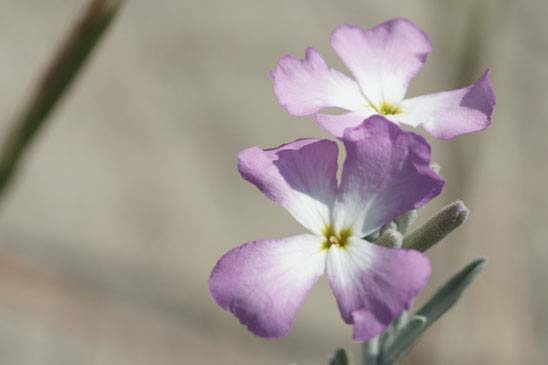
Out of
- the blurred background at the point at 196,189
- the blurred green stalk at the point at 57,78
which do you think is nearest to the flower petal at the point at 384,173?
the blurred green stalk at the point at 57,78

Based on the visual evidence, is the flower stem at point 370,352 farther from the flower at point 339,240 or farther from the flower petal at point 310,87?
the flower petal at point 310,87

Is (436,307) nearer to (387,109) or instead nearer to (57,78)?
(387,109)

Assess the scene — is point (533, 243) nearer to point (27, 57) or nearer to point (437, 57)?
point (437, 57)

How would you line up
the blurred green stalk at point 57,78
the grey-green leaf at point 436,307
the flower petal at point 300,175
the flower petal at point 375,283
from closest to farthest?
the flower petal at point 375,283
the flower petal at point 300,175
the grey-green leaf at point 436,307
the blurred green stalk at point 57,78

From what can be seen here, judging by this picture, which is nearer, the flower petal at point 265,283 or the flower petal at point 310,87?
the flower petal at point 265,283

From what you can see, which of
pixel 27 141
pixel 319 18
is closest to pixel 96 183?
pixel 319 18

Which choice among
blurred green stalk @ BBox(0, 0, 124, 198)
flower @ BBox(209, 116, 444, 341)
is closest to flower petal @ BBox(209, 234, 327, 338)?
flower @ BBox(209, 116, 444, 341)

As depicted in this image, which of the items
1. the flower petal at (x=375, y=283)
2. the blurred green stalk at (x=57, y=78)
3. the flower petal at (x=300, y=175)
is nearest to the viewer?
the flower petal at (x=375, y=283)

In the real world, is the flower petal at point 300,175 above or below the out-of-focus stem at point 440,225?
above

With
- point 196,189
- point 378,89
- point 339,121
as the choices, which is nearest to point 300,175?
point 339,121
